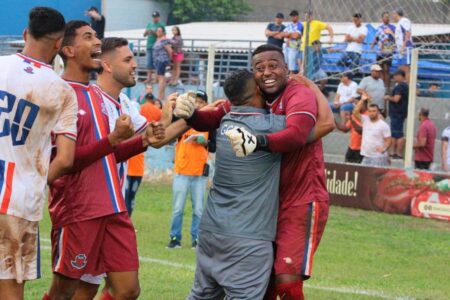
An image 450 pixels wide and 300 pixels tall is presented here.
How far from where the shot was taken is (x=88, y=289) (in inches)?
307

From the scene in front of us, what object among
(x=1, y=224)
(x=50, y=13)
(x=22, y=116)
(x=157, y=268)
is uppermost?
(x=50, y=13)

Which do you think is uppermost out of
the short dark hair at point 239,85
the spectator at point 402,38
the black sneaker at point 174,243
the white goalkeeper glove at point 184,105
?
the spectator at point 402,38

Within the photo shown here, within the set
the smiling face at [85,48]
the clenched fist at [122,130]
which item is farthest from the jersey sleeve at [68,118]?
the smiling face at [85,48]

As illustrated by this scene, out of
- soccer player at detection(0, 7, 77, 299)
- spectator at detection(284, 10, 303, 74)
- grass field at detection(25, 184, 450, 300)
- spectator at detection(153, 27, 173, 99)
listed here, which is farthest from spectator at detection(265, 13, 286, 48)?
soccer player at detection(0, 7, 77, 299)

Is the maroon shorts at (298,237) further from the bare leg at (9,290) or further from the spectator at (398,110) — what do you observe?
the spectator at (398,110)

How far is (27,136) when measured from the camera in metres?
6.34

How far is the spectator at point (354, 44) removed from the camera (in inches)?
→ 837

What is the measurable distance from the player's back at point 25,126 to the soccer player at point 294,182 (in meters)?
1.03

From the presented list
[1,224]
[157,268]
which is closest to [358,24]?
[157,268]

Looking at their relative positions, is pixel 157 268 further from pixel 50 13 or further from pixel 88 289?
pixel 50 13

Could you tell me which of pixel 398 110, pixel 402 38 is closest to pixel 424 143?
pixel 398 110

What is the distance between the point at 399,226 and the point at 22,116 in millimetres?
11230

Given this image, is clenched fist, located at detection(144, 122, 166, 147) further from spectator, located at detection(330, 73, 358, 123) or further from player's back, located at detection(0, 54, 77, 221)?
spectator, located at detection(330, 73, 358, 123)

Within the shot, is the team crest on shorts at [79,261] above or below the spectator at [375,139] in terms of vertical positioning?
below
